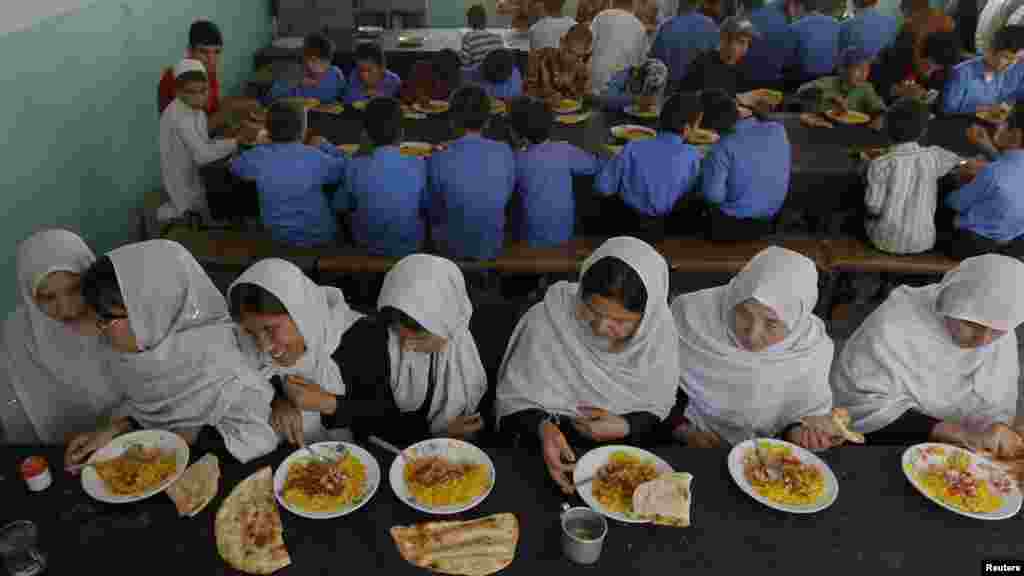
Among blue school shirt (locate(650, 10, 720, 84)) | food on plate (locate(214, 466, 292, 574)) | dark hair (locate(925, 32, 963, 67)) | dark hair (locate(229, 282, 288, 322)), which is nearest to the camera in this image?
food on plate (locate(214, 466, 292, 574))

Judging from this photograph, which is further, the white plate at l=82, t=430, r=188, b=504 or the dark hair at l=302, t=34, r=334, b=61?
the dark hair at l=302, t=34, r=334, b=61

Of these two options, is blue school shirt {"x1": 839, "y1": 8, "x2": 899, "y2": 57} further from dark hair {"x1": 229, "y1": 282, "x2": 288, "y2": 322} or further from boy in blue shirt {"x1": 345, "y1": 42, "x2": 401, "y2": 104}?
dark hair {"x1": 229, "y1": 282, "x2": 288, "y2": 322}

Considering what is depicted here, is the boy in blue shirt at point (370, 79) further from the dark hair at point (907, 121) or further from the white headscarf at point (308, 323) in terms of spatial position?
the dark hair at point (907, 121)

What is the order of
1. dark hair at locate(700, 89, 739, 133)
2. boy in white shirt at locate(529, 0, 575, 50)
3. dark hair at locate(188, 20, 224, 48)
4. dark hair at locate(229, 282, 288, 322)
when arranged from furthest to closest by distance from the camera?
boy in white shirt at locate(529, 0, 575, 50) < dark hair at locate(188, 20, 224, 48) < dark hair at locate(700, 89, 739, 133) < dark hair at locate(229, 282, 288, 322)

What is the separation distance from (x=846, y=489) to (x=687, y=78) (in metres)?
4.69

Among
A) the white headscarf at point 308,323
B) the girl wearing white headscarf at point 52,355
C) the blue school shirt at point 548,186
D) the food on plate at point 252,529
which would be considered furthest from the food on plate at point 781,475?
the blue school shirt at point 548,186

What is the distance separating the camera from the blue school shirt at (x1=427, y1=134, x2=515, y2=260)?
168 inches

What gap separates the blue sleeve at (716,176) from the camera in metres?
4.44

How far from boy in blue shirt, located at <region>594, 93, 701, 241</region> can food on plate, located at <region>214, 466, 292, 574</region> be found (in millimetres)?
3095

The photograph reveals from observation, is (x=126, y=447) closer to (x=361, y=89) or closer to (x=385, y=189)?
(x=385, y=189)

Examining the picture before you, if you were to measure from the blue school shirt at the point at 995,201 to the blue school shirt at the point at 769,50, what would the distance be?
11.3ft

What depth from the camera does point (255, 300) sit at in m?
2.31

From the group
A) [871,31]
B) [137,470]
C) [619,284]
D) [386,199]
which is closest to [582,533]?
[619,284]

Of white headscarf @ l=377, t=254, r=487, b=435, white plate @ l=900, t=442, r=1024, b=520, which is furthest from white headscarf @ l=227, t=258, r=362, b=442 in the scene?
white plate @ l=900, t=442, r=1024, b=520
